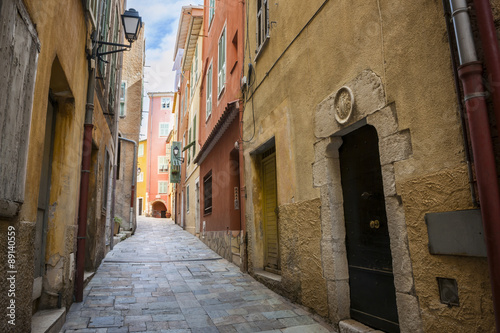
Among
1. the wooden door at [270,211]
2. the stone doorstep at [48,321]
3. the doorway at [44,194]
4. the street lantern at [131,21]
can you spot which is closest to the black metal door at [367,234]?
the wooden door at [270,211]

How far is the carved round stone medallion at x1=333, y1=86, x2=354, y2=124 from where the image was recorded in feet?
12.3

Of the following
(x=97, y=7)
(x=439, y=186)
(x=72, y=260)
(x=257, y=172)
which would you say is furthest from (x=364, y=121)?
(x=97, y=7)

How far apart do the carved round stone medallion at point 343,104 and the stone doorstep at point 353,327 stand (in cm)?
212

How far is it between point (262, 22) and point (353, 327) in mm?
5361

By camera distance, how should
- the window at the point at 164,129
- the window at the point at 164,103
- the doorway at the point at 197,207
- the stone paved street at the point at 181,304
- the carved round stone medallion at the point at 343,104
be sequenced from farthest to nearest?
the window at the point at 164,103 < the window at the point at 164,129 < the doorway at the point at 197,207 < the stone paved street at the point at 181,304 < the carved round stone medallion at the point at 343,104

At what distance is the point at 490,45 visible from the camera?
2.20 meters

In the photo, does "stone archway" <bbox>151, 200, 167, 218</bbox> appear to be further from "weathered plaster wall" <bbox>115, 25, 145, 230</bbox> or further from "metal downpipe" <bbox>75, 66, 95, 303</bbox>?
"metal downpipe" <bbox>75, 66, 95, 303</bbox>

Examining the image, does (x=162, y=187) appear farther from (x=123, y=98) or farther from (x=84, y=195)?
(x=84, y=195)

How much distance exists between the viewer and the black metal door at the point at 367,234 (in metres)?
3.50

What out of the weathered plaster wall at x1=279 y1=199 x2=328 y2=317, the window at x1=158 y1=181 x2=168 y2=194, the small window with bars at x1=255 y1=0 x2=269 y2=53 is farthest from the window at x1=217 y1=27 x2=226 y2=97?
the window at x1=158 y1=181 x2=168 y2=194

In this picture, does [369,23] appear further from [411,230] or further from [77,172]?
[77,172]

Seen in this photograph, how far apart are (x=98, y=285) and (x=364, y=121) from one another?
497 cm

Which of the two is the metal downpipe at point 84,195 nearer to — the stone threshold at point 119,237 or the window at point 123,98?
the stone threshold at point 119,237

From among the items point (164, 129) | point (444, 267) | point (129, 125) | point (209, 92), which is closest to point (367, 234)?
point (444, 267)
